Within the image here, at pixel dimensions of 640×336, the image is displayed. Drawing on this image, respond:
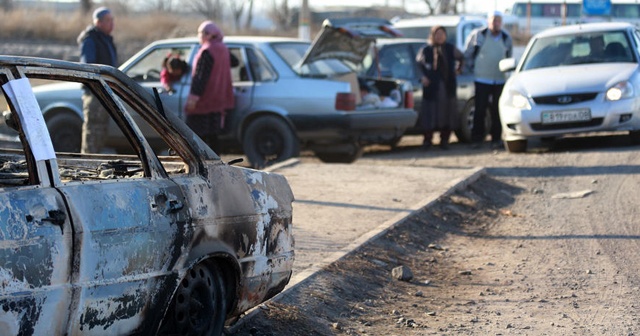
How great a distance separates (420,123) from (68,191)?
12.1 metres

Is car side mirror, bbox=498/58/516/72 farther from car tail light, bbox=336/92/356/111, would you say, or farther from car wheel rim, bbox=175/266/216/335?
car wheel rim, bbox=175/266/216/335

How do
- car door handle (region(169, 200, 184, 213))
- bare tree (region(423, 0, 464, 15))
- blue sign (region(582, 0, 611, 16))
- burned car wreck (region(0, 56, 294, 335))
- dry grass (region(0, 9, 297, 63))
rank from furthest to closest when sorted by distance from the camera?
bare tree (region(423, 0, 464, 15))
dry grass (region(0, 9, 297, 63))
blue sign (region(582, 0, 611, 16))
car door handle (region(169, 200, 184, 213))
burned car wreck (region(0, 56, 294, 335))

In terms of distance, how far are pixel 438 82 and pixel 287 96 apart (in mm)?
3240

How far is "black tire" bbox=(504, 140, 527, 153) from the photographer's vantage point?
14858 millimetres

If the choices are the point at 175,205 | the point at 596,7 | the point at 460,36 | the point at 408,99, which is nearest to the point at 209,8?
the point at 596,7

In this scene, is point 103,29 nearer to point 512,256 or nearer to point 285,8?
point 512,256

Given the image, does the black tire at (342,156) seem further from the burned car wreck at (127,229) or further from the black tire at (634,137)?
the burned car wreck at (127,229)

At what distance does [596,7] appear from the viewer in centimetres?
3738

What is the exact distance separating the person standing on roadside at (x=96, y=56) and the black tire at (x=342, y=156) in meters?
3.37

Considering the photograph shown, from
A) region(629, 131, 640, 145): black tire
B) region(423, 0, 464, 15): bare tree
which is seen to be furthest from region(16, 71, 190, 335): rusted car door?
region(423, 0, 464, 15): bare tree

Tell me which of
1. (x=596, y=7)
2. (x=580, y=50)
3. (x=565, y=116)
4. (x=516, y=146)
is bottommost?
(x=516, y=146)

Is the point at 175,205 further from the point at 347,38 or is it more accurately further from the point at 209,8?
the point at 209,8

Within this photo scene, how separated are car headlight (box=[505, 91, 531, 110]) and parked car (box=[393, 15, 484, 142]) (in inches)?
74.2

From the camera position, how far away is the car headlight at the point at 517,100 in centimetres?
1441
